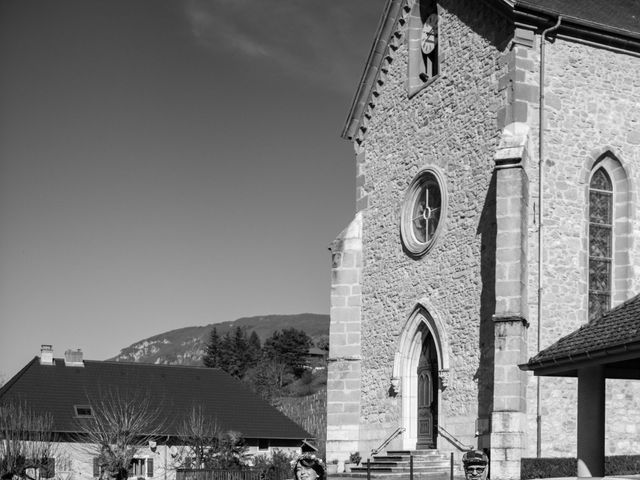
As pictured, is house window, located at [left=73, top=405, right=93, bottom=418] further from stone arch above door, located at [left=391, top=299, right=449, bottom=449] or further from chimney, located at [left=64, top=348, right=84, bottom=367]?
stone arch above door, located at [left=391, top=299, right=449, bottom=449]

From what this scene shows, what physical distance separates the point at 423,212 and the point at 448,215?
1378 millimetres

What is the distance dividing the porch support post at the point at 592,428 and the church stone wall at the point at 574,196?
7.21 metres

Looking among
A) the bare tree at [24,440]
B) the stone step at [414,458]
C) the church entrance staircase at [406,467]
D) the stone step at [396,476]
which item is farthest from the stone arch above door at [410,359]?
the bare tree at [24,440]

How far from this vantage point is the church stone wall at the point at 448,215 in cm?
2212

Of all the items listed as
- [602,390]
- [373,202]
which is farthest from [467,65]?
[602,390]

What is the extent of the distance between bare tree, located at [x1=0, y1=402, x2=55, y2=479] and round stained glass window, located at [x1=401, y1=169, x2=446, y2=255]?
1421 cm

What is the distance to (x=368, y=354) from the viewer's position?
1031 inches

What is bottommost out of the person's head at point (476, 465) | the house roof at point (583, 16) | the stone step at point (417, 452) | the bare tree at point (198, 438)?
the bare tree at point (198, 438)

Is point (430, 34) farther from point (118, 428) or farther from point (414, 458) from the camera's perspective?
point (118, 428)

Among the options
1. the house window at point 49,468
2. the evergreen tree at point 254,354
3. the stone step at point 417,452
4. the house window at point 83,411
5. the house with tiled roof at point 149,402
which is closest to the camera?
the stone step at point 417,452

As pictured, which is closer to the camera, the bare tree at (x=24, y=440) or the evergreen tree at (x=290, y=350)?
the bare tree at (x=24, y=440)

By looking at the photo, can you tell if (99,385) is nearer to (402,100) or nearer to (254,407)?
(254,407)

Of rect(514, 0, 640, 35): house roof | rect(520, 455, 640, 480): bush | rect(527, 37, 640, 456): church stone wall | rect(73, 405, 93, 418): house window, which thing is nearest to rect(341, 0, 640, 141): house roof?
rect(514, 0, 640, 35): house roof

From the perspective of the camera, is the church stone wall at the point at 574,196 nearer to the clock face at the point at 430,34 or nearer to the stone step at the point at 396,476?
the stone step at the point at 396,476
